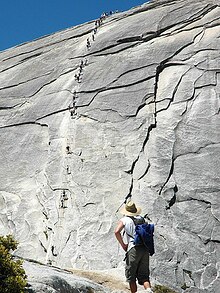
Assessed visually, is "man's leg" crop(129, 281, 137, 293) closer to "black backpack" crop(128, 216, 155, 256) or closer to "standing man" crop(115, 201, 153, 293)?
"standing man" crop(115, 201, 153, 293)

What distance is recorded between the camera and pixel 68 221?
19.8 meters

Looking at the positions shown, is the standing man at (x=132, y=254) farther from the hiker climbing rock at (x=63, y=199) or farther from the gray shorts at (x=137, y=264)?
the hiker climbing rock at (x=63, y=199)

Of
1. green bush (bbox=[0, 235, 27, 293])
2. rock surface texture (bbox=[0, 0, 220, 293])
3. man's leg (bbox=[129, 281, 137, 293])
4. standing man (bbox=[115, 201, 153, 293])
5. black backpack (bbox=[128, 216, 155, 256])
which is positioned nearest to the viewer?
green bush (bbox=[0, 235, 27, 293])

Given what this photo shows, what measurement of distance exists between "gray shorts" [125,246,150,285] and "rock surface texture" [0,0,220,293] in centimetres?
568

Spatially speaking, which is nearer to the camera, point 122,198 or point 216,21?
point 122,198

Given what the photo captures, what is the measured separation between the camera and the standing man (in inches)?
446

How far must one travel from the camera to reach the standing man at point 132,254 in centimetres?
1133

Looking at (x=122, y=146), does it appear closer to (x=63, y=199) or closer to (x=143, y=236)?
(x=63, y=199)

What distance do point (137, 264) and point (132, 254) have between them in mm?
271

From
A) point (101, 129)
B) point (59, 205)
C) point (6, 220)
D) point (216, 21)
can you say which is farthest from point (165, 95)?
point (6, 220)

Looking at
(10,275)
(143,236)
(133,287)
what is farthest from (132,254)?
(10,275)

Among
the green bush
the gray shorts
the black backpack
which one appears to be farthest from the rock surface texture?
the green bush

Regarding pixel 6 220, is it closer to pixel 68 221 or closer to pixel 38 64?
pixel 68 221

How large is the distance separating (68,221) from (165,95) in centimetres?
605
